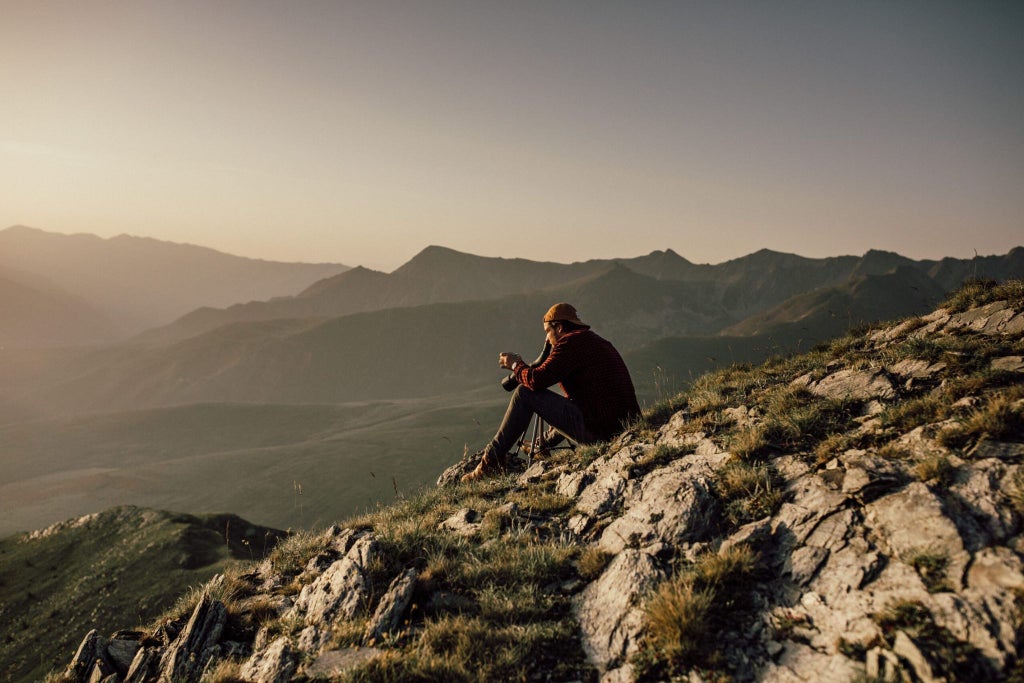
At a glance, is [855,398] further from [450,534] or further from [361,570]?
[361,570]

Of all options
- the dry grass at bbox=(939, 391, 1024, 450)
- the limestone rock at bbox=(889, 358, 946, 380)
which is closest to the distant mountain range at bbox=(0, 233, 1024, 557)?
the limestone rock at bbox=(889, 358, 946, 380)

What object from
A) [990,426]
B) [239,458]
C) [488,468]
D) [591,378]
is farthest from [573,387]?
[239,458]

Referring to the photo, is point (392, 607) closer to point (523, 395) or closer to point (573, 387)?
point (523, 395)

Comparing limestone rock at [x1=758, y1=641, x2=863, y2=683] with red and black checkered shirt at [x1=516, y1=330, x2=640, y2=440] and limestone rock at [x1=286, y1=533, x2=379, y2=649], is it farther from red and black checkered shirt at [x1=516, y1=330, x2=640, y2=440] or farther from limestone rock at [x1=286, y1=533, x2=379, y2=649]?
red and black checkered shirt at [x1=516, y1=330, x2=640, y2=440]

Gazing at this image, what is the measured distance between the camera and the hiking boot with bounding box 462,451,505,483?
26.5ft

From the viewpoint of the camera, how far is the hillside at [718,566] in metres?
3.03

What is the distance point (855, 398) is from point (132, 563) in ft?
118

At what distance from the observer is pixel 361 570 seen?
15.8 feet

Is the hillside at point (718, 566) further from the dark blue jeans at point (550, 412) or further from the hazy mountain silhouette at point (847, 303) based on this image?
the hazy mountain silhouette at point (847, 303)

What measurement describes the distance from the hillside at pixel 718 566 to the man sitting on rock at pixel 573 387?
76cm

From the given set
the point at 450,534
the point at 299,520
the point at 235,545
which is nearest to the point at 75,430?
the point at 299,520

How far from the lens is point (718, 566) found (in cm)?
374

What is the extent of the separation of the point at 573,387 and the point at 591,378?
39cm

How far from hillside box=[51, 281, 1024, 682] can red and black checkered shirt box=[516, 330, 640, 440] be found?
2.54 feet
